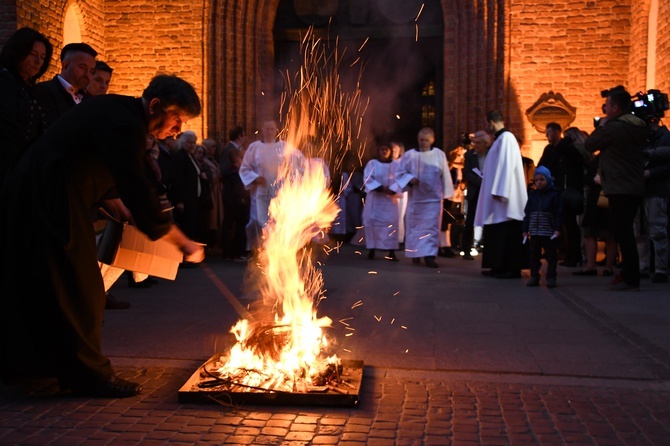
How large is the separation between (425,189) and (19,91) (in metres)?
7.66

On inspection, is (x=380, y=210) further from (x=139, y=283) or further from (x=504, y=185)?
(x=139, y=283)

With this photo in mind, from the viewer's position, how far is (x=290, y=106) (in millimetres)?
18031

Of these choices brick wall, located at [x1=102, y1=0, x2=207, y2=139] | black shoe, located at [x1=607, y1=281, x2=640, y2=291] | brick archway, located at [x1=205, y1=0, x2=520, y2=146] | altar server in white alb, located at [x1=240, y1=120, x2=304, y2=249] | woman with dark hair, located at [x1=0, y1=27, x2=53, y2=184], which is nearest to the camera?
woman with dark hair, located at [x1=0, y1=27, x2=53, y2=184]

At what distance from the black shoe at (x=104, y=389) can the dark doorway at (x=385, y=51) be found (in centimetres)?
1290

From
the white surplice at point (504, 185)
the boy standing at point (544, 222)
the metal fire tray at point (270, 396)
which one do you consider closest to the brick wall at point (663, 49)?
the white surplice at point (504, 185)

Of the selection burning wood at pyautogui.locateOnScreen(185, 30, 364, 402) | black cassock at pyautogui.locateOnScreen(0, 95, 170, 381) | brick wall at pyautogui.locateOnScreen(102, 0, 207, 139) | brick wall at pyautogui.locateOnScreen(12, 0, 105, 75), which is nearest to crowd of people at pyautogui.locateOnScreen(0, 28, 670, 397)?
black cassock at pyautogui.locateOnScreen(0, 95, 170, 381)

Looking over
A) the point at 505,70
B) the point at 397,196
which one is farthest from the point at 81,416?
the point at 505,70

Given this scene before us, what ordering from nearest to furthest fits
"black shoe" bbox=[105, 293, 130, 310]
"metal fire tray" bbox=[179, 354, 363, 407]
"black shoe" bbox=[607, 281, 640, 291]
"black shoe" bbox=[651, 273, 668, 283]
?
"metal fire tray" bbox=[179, 354, 363, 407] < "black shoe" bbox=[105, 293, 130, 310] < "black shoe" bbox=[607, 281, 640, 291] < "black shoe" bbox=[651, 273, 668, 283]

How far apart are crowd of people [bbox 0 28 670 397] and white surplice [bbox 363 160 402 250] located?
0.02m

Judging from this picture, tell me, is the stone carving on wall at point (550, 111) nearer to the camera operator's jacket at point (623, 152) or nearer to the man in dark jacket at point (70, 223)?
the camera operator's jacket at point (623, 152)

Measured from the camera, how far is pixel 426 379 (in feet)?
15.9

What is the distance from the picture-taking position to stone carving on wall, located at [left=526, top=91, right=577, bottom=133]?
49.5ft

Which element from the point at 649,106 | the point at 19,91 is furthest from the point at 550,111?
the point at 19,91

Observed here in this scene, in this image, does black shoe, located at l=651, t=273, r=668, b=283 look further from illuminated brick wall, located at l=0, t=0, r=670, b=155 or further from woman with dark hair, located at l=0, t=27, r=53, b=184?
woman with dark hair, located at l=0, t=27, r=53, b=184
